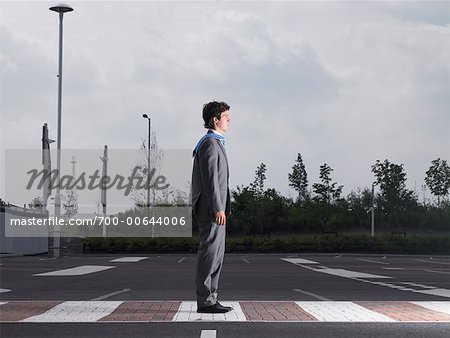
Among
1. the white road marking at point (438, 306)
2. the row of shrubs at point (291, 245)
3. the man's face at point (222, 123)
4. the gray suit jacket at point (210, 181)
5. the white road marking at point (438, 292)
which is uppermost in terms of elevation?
the man's face at point (222, 123)

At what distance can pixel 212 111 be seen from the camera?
29.4 ft

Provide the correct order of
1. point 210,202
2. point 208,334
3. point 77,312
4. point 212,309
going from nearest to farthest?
point 208,334 < point 210,202 < point 212,309 < point 77,312

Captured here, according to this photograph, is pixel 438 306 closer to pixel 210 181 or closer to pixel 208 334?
pixel 210 181

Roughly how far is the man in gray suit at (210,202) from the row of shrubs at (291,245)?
1472 inches

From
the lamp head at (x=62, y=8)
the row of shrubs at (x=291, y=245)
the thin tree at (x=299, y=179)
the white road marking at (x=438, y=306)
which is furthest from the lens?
the thin tree at (x=299, y=179)

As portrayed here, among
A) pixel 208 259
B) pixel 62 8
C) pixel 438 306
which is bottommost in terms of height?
pixel 438 306

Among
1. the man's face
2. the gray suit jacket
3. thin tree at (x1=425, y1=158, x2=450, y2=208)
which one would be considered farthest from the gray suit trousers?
thin tree at (x1=425, y1=158, x2=450, y2=208)

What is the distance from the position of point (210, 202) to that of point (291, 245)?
40.6 metres

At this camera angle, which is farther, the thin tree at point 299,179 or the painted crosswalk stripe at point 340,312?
the thin tree at point 299,179

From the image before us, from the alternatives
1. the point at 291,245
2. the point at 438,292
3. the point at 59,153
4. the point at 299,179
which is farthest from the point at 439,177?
the point at 438,292

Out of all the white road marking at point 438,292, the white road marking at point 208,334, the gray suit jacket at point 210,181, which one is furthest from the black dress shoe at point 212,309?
the white road marking at point 438,292

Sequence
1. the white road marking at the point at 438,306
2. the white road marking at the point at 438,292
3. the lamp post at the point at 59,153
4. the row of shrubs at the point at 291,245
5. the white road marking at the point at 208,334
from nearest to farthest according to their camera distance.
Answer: the white road marking at the point at 208,334, the white road marking at the point at 438,306, the white road marking at the point at 438,292, the lamp post at the point at 59,153, the row of shrubs at the point at 291,245

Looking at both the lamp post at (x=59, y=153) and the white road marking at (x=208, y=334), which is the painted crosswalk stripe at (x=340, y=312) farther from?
the lamp post at (x=59, y=153)

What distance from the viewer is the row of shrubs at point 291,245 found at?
153ft
